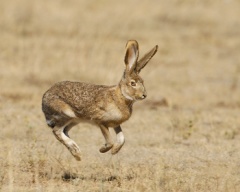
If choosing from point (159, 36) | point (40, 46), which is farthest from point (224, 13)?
point (40, 46)

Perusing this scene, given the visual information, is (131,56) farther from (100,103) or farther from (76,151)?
(76,151)

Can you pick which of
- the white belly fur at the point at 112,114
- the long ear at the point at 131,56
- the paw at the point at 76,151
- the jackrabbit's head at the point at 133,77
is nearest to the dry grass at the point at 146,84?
the paw at the point at 76,151

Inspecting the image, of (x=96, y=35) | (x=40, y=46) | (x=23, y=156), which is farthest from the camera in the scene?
(x=96, y=35)

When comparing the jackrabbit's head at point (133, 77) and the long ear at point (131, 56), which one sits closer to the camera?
the jackrabbit's head at point (133, 77)

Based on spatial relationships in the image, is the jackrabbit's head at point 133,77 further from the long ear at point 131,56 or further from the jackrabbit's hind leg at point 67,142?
the jackrabbit's hind leg at point 67,142

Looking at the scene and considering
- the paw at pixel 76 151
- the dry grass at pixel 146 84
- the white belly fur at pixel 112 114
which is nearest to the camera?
the white belly fur at pixel 112 114

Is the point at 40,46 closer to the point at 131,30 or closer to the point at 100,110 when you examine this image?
the point at 131,30

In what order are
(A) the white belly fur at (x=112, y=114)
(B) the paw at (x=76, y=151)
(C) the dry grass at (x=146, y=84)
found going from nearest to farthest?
(A) the white belly fur at (x=112, y=114), (B) the paw at (x=76, y=151), (C) the dry grass at (x=146, y=84)

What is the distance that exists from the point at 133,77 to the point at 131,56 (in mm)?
244

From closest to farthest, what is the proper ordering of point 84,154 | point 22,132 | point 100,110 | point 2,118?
point 100,110, point 84,154, point 22,132, point 2,118

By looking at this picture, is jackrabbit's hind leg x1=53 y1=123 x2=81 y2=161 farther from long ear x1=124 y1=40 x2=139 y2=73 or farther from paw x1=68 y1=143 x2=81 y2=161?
long ear x1=124 y1=40 x2=139 y2=73

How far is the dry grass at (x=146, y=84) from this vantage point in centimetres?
812

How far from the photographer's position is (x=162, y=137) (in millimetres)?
10758

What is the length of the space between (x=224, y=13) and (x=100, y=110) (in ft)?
44.8
